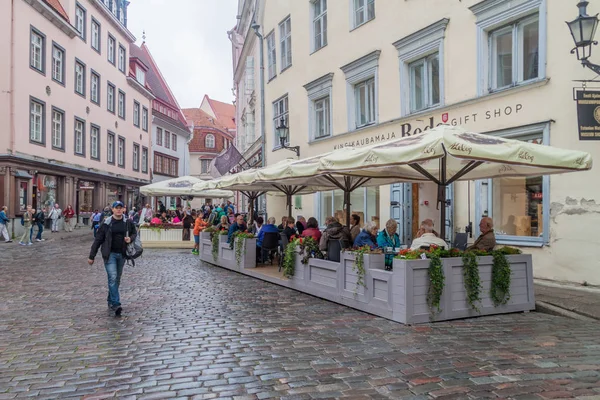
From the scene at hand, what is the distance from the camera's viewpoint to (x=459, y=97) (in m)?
12.0

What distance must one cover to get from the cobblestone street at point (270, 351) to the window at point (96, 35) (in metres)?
29.0

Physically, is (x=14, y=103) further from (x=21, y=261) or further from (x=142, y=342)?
(x=142, y=342)

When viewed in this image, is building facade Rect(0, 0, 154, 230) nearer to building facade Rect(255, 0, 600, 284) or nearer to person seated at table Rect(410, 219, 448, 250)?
building facade Rect(255, 0, 600, 284)

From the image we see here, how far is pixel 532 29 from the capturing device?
1049 centimetres

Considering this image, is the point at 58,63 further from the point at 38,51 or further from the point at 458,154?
the point at 458,154

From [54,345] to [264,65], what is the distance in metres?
19.5

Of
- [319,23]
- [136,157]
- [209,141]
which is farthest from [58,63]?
[209,141]

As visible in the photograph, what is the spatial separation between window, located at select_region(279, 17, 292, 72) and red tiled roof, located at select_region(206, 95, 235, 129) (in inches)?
2132

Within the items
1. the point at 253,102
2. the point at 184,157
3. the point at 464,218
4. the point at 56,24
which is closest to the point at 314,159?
the point at 464,218

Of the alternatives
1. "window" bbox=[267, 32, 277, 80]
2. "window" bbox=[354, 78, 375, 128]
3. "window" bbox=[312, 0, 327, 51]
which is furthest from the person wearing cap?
"window" bbox=[267, 32, 277, 80]

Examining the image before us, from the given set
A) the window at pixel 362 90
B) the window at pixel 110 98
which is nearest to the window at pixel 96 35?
the window at pixel 110 98

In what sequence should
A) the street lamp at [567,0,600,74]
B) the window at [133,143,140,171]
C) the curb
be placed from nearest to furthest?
1. the curb
2. the street lamp at [567,0,600,74]
3. the window at [133,143,140,171]

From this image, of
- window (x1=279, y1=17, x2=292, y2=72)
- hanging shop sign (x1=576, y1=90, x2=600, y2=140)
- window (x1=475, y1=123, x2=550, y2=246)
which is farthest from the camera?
window (x1=279, y1=17, x2=292, y2=72)

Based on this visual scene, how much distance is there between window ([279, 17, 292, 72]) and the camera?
20453 millimetres
